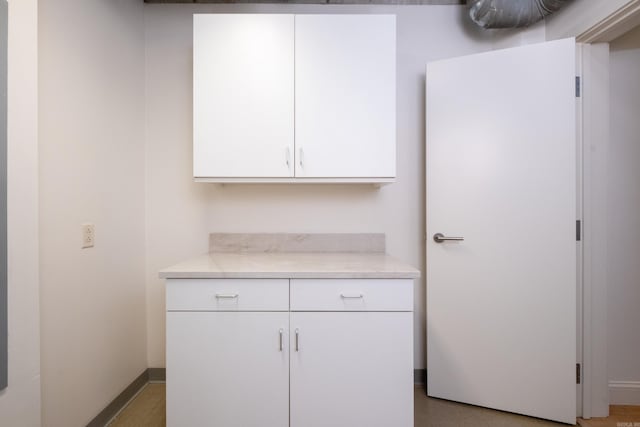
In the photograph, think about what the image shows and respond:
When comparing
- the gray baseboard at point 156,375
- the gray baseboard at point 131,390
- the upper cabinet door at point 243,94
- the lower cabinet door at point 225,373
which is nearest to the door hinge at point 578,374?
the gray baseboard at point 131,390

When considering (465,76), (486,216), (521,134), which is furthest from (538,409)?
(465,76)

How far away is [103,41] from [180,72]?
441 millimetres

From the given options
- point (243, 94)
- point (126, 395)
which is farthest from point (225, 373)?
point (243, 94)

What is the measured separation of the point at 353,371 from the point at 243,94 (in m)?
1.45

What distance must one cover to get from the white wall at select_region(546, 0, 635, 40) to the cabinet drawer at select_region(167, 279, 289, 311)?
2.00 meters

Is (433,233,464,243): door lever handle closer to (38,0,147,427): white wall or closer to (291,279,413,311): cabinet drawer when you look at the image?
(291,279,413,311): cabinet drawer

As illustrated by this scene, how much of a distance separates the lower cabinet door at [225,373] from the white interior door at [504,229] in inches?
40.7

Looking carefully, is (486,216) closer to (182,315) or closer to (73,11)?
(182,315)

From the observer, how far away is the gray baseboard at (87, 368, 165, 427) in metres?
1.57

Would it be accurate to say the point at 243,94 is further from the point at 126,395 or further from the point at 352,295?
the point at 126,395

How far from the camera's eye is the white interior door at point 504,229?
5.28 feet

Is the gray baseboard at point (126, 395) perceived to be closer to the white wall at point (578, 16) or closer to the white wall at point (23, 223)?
the white wall at point (23, 223)

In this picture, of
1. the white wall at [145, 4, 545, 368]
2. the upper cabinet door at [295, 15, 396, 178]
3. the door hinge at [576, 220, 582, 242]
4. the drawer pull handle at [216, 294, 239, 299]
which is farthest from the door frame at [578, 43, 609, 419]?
the drawer pull handle at [216, 294, 239, 299]

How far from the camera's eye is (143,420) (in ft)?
5.39
